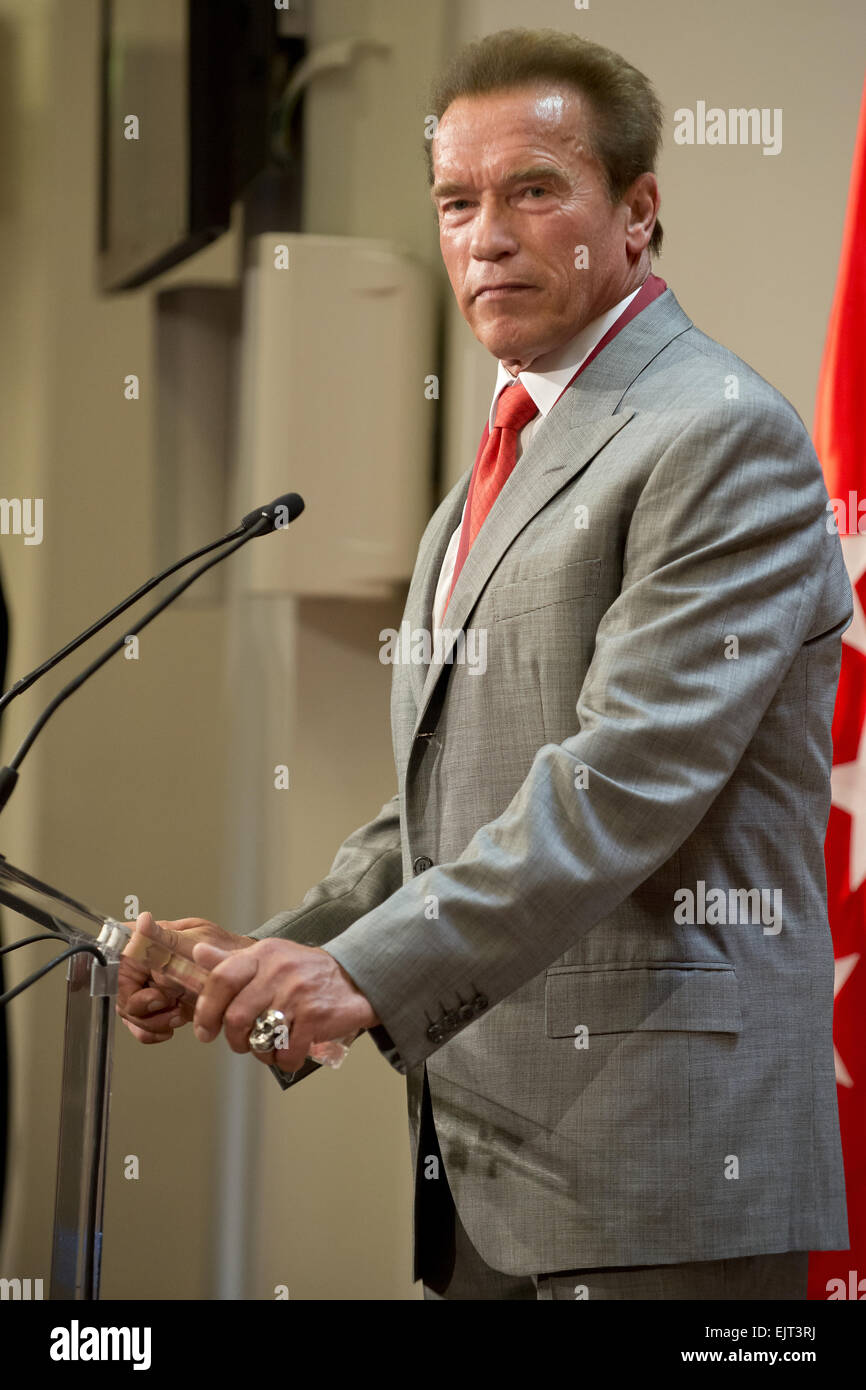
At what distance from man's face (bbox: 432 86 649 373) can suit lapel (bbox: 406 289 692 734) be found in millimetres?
89

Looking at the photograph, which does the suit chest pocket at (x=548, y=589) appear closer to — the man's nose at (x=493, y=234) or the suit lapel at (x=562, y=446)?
the suit lapel at (x=562, y=446)

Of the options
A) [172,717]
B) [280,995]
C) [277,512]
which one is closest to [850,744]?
[277,512]

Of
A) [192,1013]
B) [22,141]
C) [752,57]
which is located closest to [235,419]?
[22,141]

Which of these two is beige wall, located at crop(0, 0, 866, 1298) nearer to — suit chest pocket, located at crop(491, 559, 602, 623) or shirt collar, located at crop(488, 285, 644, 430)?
shirt collar, located at crop(488, 285, 644, 430)

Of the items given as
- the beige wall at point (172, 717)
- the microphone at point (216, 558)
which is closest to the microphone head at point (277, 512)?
the microphone at point (216, 558)

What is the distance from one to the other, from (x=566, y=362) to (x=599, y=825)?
0.64 m

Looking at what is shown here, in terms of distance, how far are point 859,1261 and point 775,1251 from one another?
75 cm

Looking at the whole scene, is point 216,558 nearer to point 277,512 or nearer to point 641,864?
point 277,512

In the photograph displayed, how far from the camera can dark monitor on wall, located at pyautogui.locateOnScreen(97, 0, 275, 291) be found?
2.84 meters

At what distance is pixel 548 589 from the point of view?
1.53m

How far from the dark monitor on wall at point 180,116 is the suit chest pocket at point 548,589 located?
1588mm

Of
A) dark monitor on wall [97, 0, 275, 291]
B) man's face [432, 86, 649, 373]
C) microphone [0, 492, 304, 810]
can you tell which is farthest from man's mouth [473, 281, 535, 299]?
dark monitor on wall [97, 0, 275, 291]

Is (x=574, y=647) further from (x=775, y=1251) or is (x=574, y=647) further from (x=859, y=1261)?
(x=859, y=1261)

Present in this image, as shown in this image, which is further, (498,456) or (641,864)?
(498,456)
